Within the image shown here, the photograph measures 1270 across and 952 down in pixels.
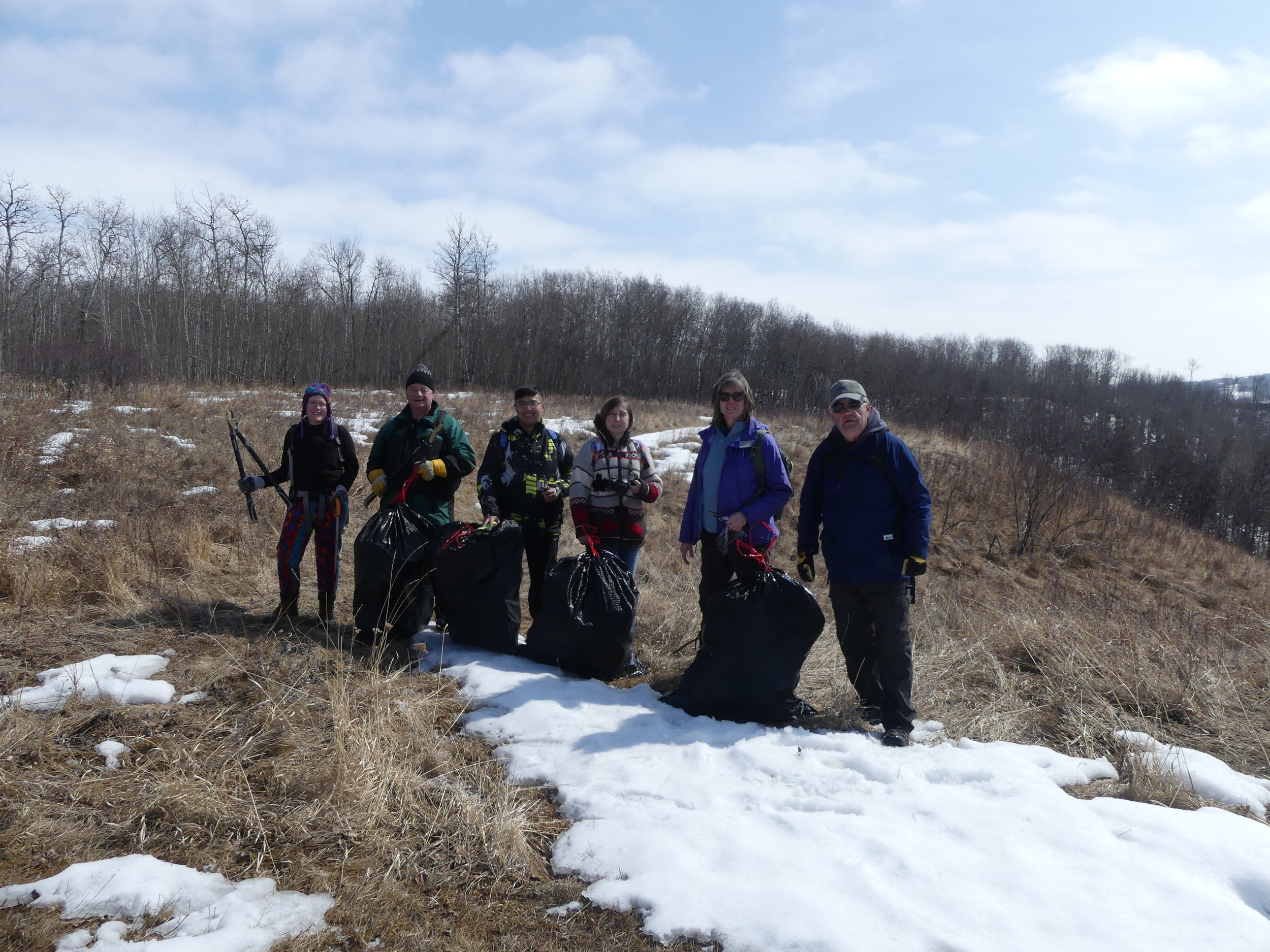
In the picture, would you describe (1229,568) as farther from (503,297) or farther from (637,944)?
(503,297)

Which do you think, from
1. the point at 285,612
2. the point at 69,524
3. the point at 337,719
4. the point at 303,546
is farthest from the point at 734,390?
the point at 69,524

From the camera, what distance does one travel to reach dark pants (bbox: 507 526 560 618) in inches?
169

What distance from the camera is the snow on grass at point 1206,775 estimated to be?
283 centimetres

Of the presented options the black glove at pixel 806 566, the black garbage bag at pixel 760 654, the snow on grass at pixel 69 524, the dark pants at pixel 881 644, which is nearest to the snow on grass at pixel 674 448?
the snow on grass at pixel 69 524

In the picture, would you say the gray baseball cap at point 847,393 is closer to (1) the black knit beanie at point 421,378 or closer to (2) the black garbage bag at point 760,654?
(2) the black garbage bag at point 760,654

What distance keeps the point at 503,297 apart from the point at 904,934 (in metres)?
41.4

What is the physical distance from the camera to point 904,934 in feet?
6.23

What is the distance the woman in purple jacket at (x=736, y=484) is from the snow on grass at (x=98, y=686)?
9.05ft

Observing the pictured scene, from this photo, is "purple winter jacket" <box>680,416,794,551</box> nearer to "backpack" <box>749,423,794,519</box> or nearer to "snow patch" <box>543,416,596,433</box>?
"backpack" <box>749,423,794,519</box>

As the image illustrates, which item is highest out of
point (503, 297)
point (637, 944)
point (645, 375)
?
point (503, 297)

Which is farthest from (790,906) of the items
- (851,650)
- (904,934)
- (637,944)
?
(851,650)

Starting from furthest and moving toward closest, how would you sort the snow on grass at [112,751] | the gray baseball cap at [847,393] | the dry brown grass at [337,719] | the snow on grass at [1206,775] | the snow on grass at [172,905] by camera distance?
1. the gray baseball cap at [847,393]
2. the snow on grass at [1206,775]
3. the snow on grass at [112,751]
4. the dry brown grass at [337,719]
5. the snow on grass at [172,905]

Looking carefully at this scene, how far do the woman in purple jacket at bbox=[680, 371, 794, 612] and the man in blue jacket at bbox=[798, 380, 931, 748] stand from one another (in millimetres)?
338

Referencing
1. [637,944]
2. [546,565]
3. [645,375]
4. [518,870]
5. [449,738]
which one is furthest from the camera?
[645,375]
